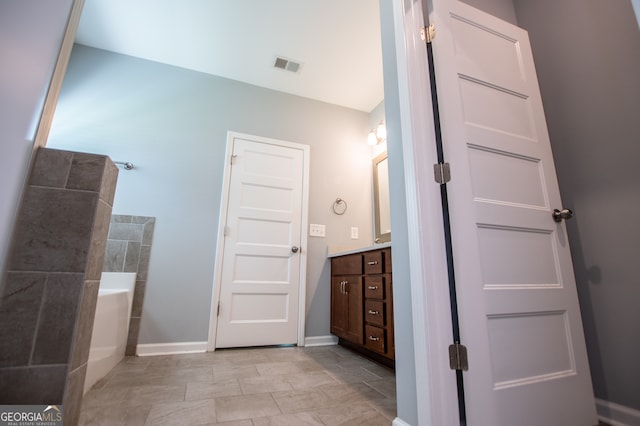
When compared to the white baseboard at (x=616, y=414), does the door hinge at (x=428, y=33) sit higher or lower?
higher

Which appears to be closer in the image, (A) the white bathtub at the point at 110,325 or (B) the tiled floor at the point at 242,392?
(B) the tiled floor at the point at 242,392

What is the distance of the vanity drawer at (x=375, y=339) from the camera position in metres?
1.85

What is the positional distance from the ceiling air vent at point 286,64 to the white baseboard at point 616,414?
318 centimetres

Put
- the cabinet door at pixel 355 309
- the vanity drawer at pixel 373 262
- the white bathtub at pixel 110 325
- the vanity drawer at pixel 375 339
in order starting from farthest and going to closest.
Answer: the cabinet door at pixel 355 309 < the vanity drawer at pixel 373 262 < the vanity drawer at pixel 375 339 < the white bathtub at pixel 110 325

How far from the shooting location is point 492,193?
1210 millimetres

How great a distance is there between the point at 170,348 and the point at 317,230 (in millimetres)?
1684

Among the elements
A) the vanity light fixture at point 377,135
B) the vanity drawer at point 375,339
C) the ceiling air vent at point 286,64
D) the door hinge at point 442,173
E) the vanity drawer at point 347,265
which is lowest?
the vanity drawer at point 375,339

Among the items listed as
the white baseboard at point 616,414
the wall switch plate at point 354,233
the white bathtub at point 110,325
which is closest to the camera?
the white baseboard at point 616,414

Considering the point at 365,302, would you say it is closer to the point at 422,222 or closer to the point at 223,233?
the point at 422,222

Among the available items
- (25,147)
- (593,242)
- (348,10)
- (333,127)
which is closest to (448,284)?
(593,242)

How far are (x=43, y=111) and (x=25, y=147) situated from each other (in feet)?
0.53

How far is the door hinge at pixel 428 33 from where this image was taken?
4.29 ft

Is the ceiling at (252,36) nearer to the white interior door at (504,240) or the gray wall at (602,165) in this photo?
the white interior door at (504,240)

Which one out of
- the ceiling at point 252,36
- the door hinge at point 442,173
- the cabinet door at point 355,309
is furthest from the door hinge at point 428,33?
the cabinet door at point 355,309
